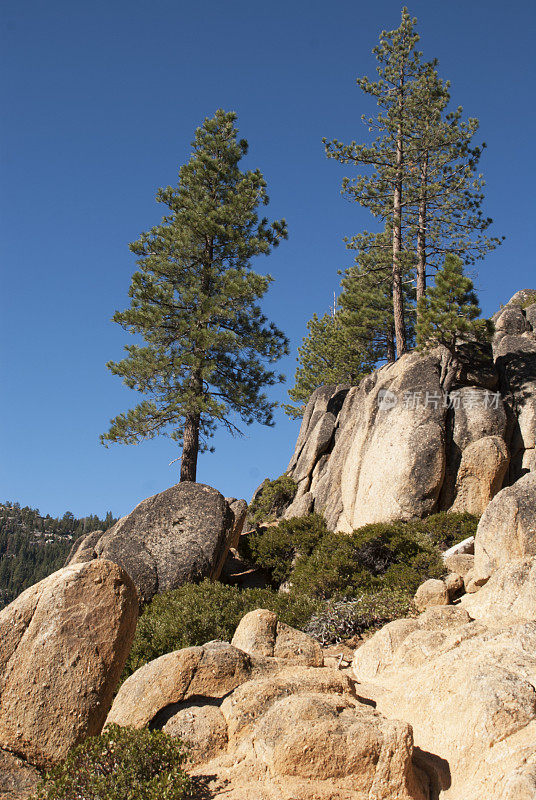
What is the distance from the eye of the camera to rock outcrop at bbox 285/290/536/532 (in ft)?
59.3

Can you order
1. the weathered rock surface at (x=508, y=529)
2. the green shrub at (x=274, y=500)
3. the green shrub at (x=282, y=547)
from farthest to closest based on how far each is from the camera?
the green shrub at (x=274, y=500) → the green shrub at (x=282, y=547) → the weathered rock surface at (x=508, y=529)

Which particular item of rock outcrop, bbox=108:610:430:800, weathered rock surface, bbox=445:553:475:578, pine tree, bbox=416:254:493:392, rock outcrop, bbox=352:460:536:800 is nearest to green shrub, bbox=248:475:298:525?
pine tree, bbox=416:254:493:392

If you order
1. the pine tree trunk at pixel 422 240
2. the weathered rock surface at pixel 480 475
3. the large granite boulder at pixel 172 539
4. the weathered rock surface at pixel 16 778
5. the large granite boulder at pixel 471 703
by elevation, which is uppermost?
the pine tree trunk at pixel 422 240

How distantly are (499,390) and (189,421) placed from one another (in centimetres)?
1107

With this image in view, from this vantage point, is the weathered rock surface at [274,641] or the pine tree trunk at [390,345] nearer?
the weathered rock surface at [274,641]

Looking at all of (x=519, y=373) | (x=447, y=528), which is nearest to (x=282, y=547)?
(x=447, y=528)

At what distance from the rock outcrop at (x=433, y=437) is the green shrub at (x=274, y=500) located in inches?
51.0

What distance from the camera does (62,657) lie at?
19.1 ft

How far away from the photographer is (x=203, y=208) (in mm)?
23188

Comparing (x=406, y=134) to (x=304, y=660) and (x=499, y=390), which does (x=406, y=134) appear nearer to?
(x=499, y=390)

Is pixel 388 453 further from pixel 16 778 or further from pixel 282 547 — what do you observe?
pixel 16 778

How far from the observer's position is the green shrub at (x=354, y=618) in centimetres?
1157

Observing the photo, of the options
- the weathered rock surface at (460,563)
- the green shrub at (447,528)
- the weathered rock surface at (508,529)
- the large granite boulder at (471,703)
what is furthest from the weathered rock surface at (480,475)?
the large granite boulder at (471,703)

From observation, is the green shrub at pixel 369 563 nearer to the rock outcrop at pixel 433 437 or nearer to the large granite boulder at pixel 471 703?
the rock outcrop at pixel 433 437
